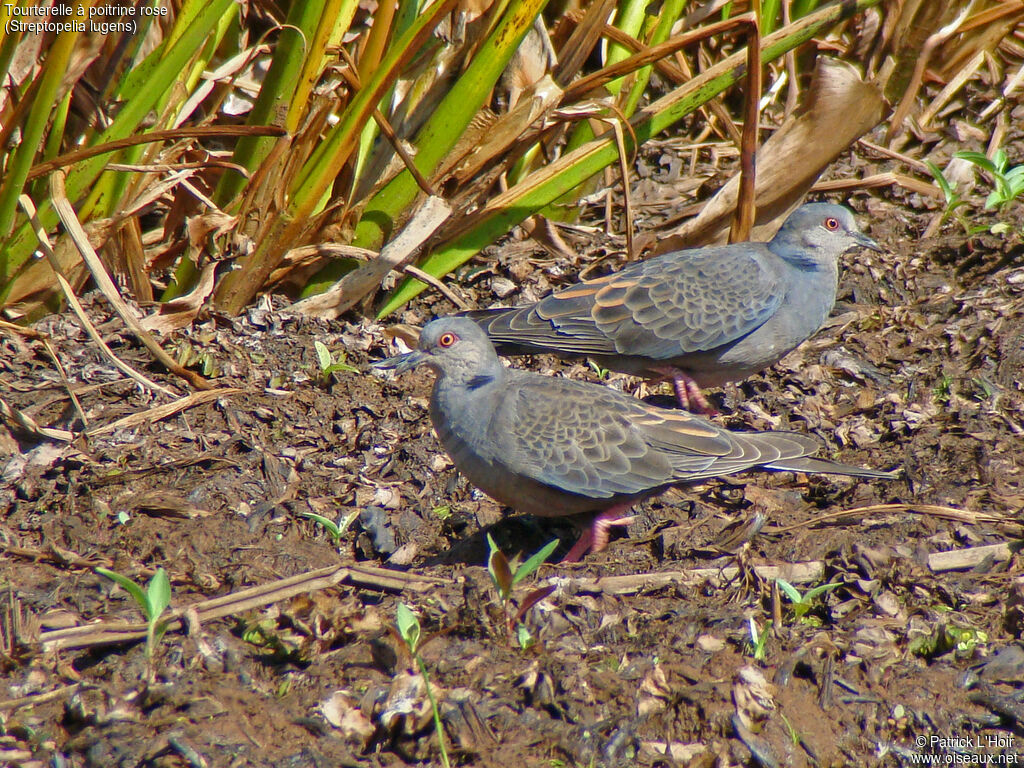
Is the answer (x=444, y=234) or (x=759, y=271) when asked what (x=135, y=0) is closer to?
(x=444, y=234)

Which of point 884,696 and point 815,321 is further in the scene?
point 815,321

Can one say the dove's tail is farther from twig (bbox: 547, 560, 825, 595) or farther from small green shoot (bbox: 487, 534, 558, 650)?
small green shoot (bbox: 487, 534, 558, 650)

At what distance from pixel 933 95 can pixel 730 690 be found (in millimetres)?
5867

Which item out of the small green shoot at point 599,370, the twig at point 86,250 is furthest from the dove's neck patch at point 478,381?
the small green shoot at point 599,370

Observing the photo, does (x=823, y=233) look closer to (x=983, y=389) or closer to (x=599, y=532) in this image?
(x=983, y=389)

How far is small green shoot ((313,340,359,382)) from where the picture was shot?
486 cm

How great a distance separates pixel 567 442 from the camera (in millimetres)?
3895

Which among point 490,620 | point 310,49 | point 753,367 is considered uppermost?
point 310,49

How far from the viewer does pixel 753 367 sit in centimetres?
519

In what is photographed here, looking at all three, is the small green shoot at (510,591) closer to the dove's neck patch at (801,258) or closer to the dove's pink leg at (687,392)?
the dove's pink leg at (687,392)

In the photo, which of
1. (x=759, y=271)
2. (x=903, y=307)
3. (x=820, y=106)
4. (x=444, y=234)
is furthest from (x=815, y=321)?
(x=444, y=234)

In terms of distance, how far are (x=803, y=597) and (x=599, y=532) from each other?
1022mm

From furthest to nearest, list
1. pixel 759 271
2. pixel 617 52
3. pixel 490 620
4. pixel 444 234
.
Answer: pixel 617 52 < pixel 444 234 < pixel 759 271 < pixel 490 620

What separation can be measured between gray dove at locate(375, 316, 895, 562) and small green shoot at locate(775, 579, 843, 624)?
727mm
